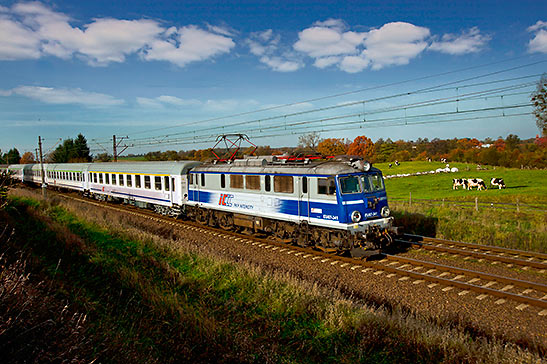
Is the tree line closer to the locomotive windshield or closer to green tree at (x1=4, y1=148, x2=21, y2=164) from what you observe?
green tree at (x1=4, y1=148, x2=21, y2=164)

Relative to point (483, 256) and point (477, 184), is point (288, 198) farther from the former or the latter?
point (477, 184)

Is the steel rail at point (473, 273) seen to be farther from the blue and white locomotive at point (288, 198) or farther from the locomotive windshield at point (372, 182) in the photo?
the locomotive windshield at point (372, 182)

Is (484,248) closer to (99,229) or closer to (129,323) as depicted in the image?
(129,323)

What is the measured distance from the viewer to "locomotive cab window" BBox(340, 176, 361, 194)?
12398 mm

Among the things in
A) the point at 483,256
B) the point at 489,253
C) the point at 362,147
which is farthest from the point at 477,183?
the point at 362,147

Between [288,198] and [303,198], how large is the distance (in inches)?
32.7

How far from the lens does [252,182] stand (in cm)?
1584

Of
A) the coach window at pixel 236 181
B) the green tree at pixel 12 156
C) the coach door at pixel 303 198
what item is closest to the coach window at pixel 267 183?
the coach door at pixel 303 198

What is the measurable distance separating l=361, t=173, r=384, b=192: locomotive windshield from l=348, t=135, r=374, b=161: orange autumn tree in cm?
7216

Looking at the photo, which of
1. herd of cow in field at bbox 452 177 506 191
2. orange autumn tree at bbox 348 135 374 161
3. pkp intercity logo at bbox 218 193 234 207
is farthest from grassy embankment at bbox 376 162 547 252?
orange autumn tree at bbox 348 135 374 161

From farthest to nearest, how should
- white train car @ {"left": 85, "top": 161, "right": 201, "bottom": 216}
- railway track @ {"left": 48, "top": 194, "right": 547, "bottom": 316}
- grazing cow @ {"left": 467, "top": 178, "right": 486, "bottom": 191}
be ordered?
grazing cow @ {"left": 467, "top": 178, "right": 486, "bottom": 191}, white train car @ {"left": 85, "top": 161, "right": 201, "bottom": 216}, railway track @ {"left": 48, "top": 194, "right": 547, "bottom": 316}

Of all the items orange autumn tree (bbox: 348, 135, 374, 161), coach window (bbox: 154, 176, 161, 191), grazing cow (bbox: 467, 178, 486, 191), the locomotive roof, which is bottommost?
grazing cow (bbox: 467, 178, 486, 191)

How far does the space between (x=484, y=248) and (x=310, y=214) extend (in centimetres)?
711

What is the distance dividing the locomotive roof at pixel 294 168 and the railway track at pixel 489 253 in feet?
13.0
